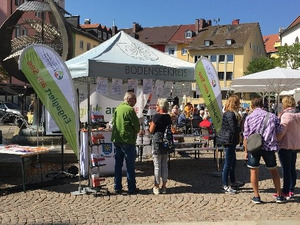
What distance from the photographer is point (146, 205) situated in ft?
21.8

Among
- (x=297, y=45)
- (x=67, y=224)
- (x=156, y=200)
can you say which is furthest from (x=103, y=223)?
(x=297, y=45)

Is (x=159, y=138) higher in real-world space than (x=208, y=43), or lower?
lower

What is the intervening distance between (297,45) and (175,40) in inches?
1132

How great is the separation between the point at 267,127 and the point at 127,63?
3.05 meters

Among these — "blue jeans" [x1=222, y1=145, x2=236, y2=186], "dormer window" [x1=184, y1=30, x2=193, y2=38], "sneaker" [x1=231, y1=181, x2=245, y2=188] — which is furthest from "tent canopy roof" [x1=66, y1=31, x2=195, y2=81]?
"dormer window" [x1=184, y1=30, x2=193, y2=38]

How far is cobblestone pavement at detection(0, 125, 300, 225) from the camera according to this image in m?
5.89

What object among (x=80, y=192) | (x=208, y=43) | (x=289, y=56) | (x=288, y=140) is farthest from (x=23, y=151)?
(x=208, y=43)

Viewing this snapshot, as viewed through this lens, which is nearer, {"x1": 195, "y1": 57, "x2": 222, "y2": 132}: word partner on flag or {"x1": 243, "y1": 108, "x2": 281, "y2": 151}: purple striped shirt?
{"x1": 243, "y1": 108, "x2": 281, "y2": 151}: purple striped shirt

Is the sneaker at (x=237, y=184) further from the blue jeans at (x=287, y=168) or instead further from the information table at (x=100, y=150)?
the information table at (x=100, y=150)

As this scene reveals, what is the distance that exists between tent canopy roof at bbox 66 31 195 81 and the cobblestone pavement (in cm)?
214

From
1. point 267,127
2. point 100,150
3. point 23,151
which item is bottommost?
point 100,150

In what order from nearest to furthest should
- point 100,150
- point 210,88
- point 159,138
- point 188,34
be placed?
point 159,138, point 210,88, point 100,150, point 188,34

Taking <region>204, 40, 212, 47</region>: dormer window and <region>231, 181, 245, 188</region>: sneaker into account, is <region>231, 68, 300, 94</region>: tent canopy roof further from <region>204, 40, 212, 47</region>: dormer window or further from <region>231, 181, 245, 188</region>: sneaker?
<region>204, 40, 212, 47</region>: dormer window

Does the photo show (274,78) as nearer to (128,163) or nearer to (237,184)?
(237,184)
